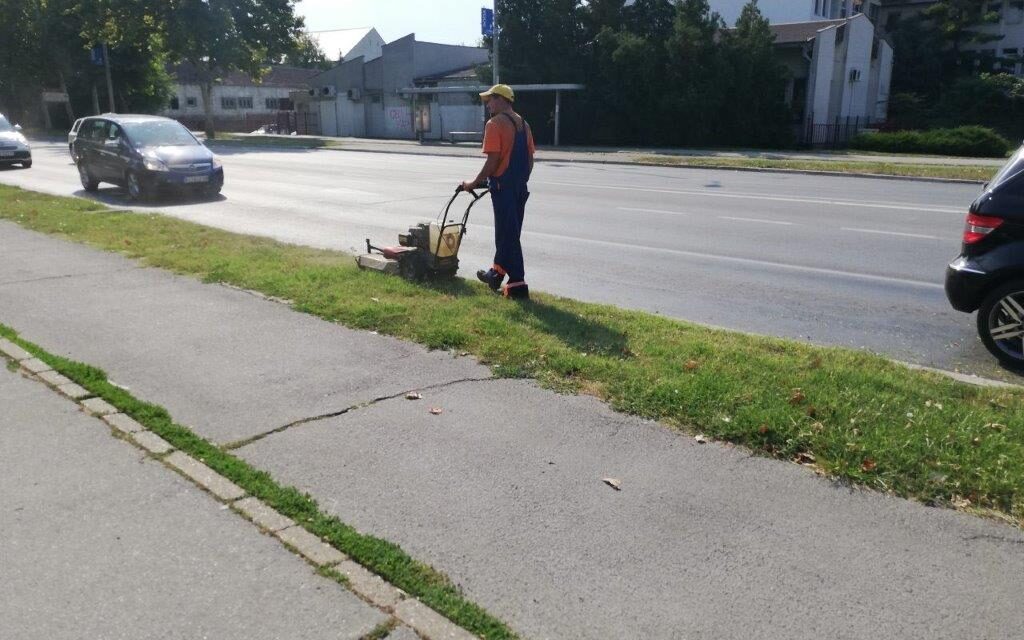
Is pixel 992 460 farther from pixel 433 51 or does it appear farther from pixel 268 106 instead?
pixel 268 106

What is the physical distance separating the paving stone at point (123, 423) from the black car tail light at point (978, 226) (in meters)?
6.03

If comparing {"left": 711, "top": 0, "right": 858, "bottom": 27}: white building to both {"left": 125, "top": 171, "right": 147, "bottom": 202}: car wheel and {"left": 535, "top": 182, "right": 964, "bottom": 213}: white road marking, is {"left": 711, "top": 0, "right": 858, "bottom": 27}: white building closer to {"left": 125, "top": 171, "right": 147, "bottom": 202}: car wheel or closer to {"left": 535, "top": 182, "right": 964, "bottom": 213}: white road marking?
{"left": 535, "top": 182, "right": 964, "bottom": 213}: white road marking

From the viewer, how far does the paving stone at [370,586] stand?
337cm

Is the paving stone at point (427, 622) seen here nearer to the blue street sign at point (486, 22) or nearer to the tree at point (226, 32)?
the blue street sign at point (486, 22)

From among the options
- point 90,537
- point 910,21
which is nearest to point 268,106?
point 910,21

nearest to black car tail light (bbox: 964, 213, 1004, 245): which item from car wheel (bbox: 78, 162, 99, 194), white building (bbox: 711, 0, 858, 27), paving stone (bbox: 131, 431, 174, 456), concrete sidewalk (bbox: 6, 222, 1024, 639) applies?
concrete sidewalk (bbox: 6, 222, 1024, 639)

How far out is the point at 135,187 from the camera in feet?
58.1

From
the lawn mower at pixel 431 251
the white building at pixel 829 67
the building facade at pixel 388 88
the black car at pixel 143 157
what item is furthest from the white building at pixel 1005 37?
the lawn mower at pixel 431 251

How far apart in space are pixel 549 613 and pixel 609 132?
4027 centimetres

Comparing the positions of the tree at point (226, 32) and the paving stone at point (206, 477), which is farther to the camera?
the tree at point (226, 32)

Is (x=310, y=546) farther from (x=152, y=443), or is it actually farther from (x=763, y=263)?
(x=763, y=263)

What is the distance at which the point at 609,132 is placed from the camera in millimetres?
42062

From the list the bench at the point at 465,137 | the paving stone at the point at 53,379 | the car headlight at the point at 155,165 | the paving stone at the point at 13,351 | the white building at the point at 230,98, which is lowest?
the paving stone at the point at 53,379

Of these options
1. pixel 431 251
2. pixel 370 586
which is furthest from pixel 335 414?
pixel 431 251
